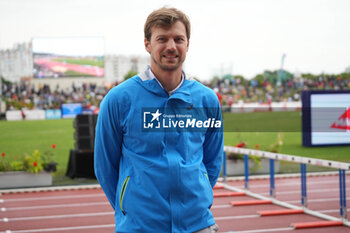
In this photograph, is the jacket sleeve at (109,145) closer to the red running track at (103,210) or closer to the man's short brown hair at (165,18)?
the man's short brown hair at (165,18)

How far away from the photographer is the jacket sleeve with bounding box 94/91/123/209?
2.38m

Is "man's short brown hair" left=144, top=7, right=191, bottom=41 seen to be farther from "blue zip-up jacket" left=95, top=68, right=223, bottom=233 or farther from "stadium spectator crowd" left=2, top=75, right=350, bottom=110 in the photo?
"stadium spectator crowd" left=2, top=75, right=350, bottom=110

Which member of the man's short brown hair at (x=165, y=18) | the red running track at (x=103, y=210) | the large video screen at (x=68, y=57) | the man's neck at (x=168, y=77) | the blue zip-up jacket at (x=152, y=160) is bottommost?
the red running track at (x=103, y=210)

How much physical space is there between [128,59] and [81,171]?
185570 millimetres

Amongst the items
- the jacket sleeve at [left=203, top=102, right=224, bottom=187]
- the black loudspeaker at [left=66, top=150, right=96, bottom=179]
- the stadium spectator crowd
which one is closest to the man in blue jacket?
the jacket sleeve at [left=203, top=102, right=224, bottom=187]

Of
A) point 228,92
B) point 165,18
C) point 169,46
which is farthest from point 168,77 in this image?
point 228,92

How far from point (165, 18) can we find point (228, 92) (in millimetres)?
59507

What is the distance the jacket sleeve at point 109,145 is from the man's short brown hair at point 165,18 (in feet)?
1.21

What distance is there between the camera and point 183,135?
7.74ft

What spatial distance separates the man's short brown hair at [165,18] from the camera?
232 cm

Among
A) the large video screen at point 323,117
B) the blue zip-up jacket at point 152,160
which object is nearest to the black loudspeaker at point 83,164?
the large video screen at point 323,117

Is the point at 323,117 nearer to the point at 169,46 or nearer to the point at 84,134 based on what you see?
the point at 84,134

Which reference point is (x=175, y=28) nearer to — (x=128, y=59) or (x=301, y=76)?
(x=301, y=76)

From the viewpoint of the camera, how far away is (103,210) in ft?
30.1
